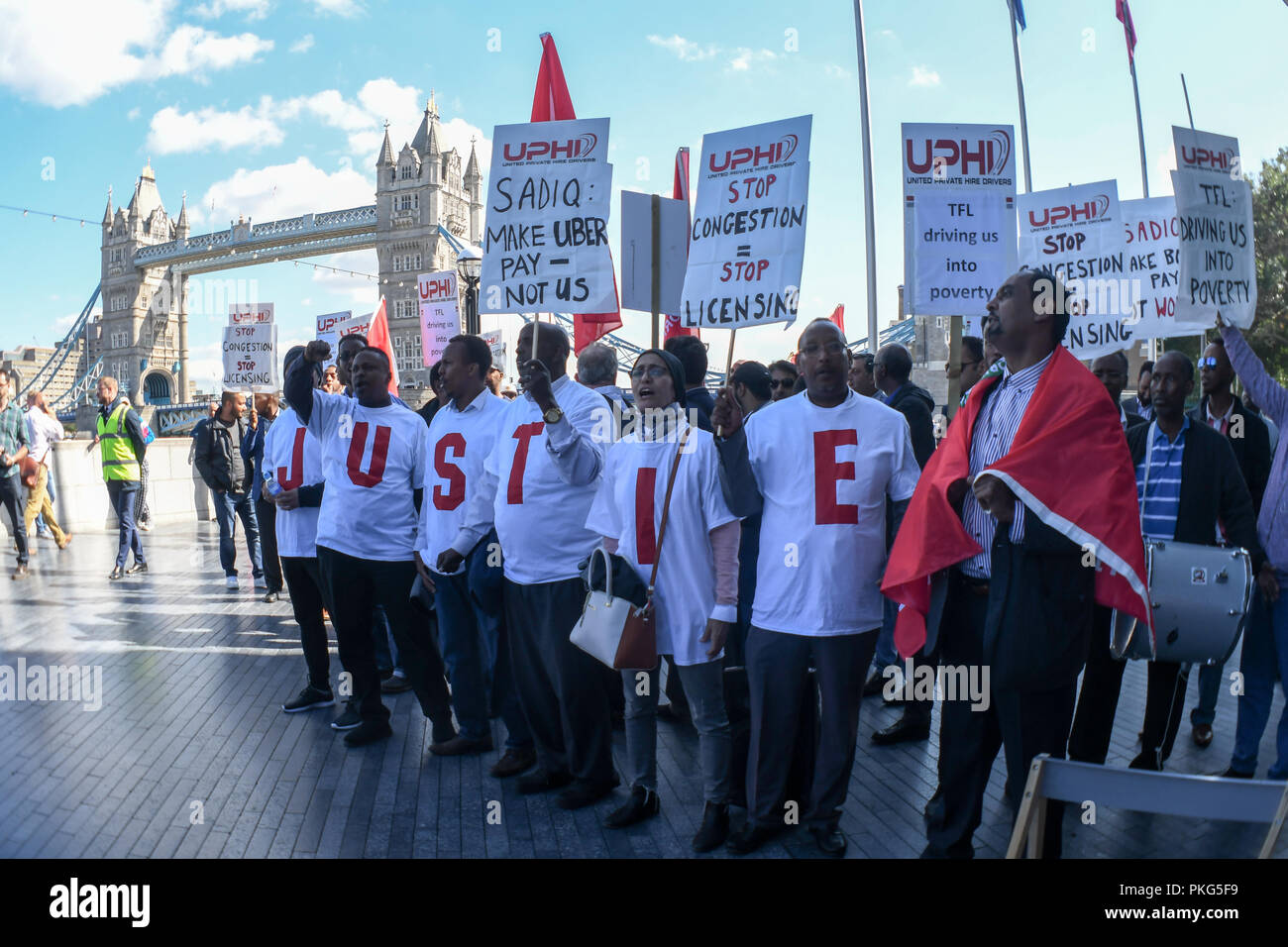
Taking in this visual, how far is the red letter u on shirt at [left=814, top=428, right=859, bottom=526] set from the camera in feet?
11.6

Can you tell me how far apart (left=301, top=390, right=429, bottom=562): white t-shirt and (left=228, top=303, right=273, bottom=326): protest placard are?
8.23 meters

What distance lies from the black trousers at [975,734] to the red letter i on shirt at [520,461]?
1.91m

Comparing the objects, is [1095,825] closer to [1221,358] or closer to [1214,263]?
[1221,358]

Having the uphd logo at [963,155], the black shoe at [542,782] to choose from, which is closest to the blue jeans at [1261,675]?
the black shoe at [542,782]

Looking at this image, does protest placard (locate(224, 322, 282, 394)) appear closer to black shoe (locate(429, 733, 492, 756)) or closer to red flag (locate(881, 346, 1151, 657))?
black shoe (locate(429, 733, 492, 756))

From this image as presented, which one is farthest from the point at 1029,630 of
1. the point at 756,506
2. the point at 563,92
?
the point at 563,92

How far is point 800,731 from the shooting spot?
12.3ft

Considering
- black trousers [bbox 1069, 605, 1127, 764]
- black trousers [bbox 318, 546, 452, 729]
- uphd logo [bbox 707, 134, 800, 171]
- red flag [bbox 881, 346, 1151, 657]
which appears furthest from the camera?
uphd logo [bbox 707, 134, 800, 171]

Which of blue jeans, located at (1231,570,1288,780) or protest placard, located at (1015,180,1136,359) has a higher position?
protest placard, located at (1015,180,1136,359)

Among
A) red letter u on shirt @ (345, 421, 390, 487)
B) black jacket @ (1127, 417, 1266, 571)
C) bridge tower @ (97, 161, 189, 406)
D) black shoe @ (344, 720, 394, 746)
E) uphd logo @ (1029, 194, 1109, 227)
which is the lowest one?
black shoe @ (344, 720, 394, 746)

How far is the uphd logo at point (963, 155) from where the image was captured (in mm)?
7129

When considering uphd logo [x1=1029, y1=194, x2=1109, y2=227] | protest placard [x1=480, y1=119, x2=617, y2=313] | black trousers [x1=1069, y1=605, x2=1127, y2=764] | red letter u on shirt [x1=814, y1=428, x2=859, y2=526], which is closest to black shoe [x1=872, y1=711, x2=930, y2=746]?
black trousers [x1=1069, y1=605, x2=1127, y2=764]

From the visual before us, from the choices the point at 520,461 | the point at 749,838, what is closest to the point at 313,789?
the point at 520,461

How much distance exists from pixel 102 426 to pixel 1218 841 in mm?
11803
